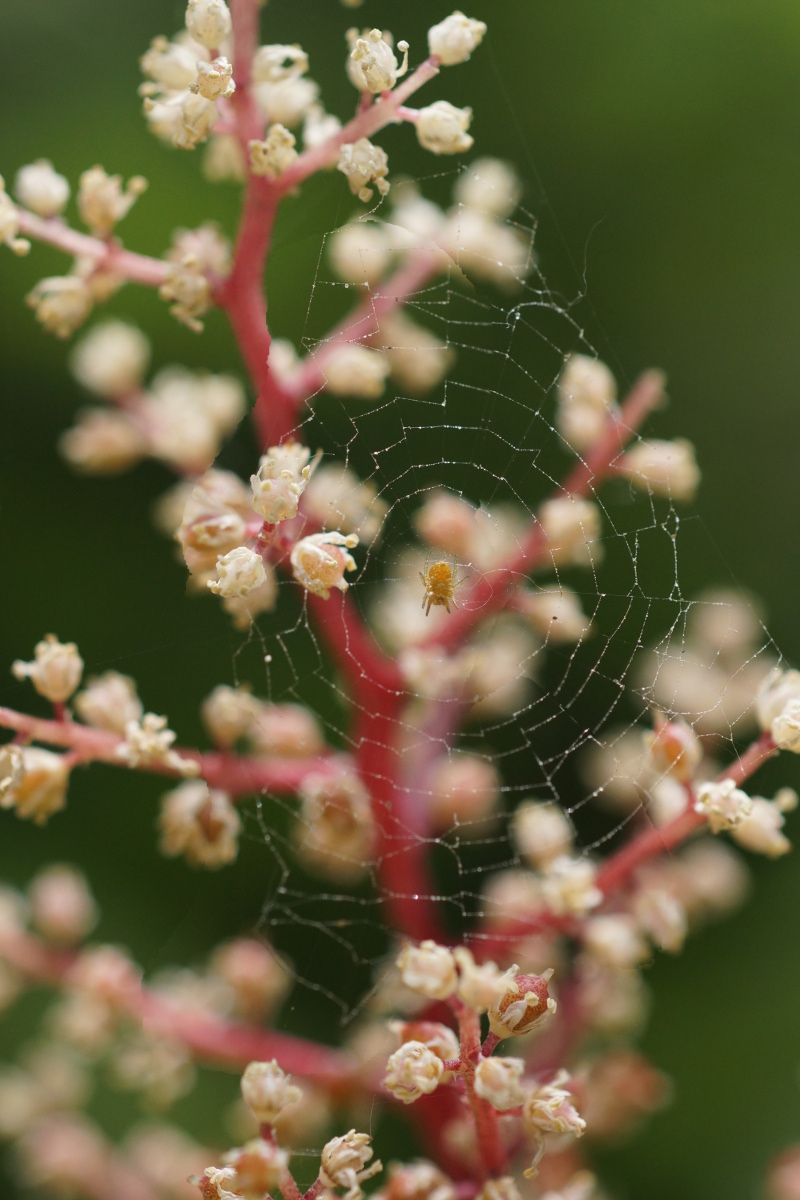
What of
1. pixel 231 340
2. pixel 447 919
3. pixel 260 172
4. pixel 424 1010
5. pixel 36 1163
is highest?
pixel 260 172

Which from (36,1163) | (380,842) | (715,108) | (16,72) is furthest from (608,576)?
(16,72)

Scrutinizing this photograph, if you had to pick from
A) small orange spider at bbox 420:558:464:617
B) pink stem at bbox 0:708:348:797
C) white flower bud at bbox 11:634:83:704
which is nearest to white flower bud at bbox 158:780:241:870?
pink stem at bbox 0:708:348:797

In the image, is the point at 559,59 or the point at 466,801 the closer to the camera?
the point at 466,801

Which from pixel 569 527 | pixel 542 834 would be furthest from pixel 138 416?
pixel 542 834

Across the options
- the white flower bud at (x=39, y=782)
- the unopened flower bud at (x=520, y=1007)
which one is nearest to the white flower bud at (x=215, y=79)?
the white flower bud at (x=39, y=782)

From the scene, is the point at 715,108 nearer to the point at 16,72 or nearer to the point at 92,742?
the point at 16,72

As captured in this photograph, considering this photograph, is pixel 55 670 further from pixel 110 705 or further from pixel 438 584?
pixel 438 584
